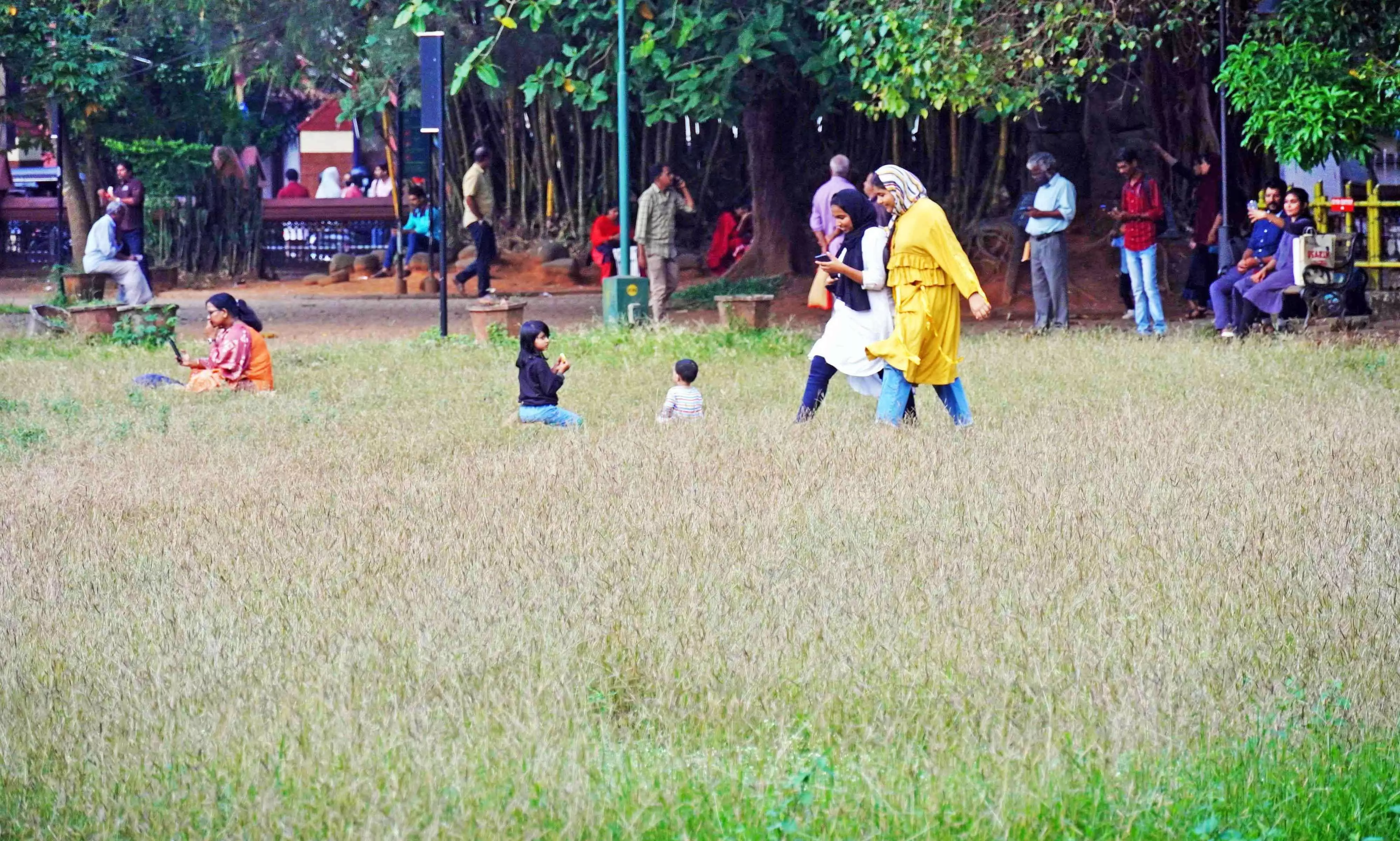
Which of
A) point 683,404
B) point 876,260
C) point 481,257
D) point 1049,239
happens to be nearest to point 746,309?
point 1049,239

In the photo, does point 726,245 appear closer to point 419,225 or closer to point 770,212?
point 770,212

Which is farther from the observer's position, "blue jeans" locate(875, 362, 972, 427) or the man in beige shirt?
the man in beige shirt

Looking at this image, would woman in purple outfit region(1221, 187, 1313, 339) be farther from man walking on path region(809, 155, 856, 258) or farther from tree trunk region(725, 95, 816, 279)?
tree trunk region(725, 95, 816, 279)

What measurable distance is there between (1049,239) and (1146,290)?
1099mm

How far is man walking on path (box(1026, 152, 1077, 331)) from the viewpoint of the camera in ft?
55.2

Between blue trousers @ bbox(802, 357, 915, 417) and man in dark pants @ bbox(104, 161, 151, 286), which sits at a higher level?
man in dark pants @ bbox(104, 161, 151, 286)

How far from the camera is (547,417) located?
421 inches

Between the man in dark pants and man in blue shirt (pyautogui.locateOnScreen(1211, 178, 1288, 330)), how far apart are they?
12.2 meters

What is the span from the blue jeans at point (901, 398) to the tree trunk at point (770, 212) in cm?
1231

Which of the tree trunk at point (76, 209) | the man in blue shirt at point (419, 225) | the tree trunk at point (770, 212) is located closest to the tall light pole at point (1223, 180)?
the tree trunk at point (770, 212)

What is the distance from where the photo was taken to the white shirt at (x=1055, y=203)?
1681cm

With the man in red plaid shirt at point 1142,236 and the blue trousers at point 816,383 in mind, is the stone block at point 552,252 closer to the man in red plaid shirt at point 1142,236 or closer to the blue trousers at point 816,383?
the man in red plaid shirt at point 1142,236

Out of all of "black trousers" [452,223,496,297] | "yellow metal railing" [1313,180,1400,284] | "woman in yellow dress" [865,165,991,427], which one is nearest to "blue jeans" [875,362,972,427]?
"woman in yellow dress" [865,165,991,427]

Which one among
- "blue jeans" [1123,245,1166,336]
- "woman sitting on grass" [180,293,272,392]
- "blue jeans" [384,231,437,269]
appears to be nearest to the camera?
"woman sitting on grass" [180,293,272,392]
